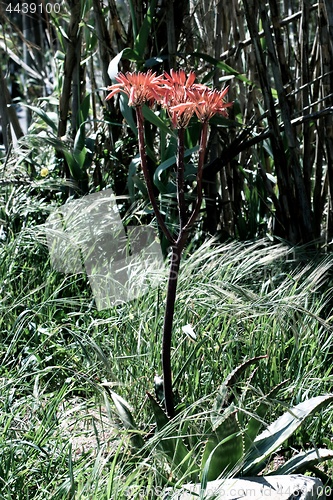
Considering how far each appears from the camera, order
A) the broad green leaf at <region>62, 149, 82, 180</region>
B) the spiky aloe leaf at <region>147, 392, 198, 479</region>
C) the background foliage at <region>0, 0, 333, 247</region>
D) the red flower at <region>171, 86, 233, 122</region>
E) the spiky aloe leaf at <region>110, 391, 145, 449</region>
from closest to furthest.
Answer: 1. the red flower at <region>171, 86, 233, 122</region>
2. the spiky aloe leaf at <region>147, 392, 198, 479</region>
3. the spiky aloe leaf at <region>110, 391, 145, 449</region>
4. the background foliage at <region>0, 0, 333, 247</region>
5. the broad green leaf at <region>62, 149, 82, 180</region>

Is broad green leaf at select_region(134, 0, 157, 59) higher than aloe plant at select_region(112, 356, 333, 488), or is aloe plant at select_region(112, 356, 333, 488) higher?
broad green leaf at select_region(134, 0, 157, 59)

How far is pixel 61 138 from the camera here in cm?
345

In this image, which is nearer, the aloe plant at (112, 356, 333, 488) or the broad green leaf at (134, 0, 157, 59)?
the aloe plant at (112, 356, 333, 488)

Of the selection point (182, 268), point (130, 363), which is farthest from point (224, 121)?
point (130, 363)

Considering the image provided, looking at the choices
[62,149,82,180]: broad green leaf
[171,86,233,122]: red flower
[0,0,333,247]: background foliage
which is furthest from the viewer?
[62,149,82,180]: broad green leaf

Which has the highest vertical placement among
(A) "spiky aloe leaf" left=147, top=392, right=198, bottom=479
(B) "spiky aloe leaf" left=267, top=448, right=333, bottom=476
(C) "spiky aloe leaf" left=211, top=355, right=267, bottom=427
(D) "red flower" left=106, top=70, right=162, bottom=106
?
(D) "red flower" left=106, top=70, right=162, bottom=106

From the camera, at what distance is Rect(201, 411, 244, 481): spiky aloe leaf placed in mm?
1757

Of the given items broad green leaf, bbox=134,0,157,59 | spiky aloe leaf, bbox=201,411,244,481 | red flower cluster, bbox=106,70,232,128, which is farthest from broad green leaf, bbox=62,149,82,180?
spiky aloe leaf, bbox=201,411,244,481

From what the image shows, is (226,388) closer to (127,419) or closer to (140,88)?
(127,419)

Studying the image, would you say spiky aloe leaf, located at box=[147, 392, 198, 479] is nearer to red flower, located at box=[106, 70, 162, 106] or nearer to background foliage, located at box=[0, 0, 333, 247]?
red flower, located at box=[106, 70, 162, 106]

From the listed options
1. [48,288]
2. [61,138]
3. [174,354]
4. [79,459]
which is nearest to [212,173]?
[61,138]

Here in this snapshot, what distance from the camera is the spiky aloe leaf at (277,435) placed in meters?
1.79

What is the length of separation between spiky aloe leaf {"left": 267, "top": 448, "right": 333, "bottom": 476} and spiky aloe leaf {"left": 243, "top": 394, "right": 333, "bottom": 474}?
5 centimetres

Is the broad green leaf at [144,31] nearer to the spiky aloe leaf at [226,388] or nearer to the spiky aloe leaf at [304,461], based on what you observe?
the spiky aloe leaf at [226,388]
